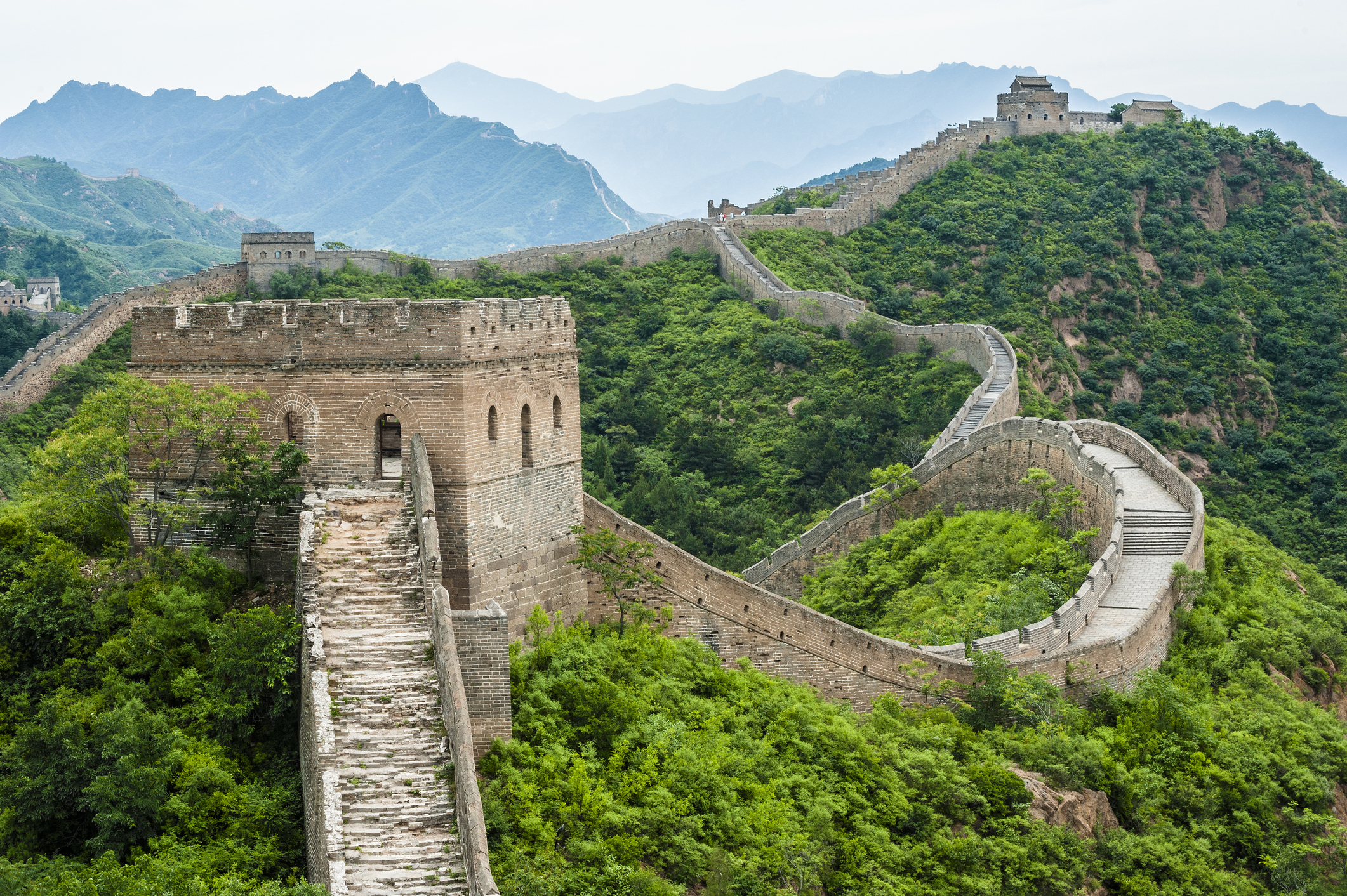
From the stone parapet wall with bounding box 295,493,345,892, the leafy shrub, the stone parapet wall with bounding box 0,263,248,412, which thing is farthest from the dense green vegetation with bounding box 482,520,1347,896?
the stone parapet wall with bounding box 0,263,248,412

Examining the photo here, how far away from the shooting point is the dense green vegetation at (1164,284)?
55562 mm

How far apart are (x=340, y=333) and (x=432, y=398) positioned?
5.34ft

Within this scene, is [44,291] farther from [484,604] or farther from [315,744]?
[315,744]

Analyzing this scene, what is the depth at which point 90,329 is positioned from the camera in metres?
60.1

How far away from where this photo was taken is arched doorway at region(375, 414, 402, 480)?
66.2 feet

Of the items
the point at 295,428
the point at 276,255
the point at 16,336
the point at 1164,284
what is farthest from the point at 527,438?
the point at 16,336

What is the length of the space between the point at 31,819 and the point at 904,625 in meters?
18.3

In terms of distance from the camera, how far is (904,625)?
30641 mm

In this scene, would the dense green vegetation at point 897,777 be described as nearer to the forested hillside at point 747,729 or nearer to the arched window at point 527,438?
the forested hillside at point 747,729

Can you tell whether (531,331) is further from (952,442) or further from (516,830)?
(952,442)

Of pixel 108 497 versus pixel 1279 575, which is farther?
pixel 1279 575

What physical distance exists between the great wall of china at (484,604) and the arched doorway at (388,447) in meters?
0.31

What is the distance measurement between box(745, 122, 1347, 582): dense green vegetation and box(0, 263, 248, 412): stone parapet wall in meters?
22.4

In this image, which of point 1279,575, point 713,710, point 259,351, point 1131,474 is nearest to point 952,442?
point 1131,474
